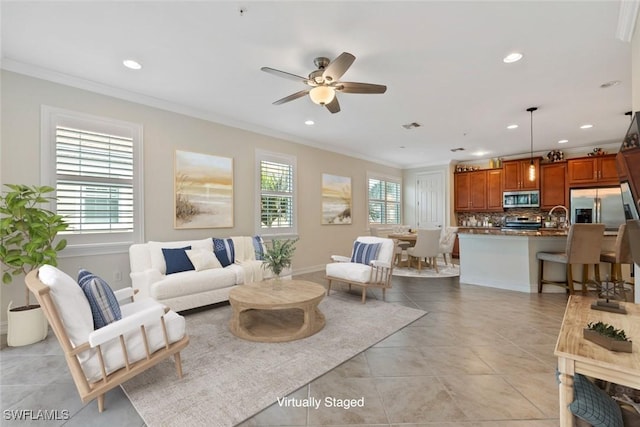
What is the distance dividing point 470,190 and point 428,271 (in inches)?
128

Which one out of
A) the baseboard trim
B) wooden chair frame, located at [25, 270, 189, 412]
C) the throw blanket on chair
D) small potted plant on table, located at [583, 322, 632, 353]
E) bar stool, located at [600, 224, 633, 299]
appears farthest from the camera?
the baseboard trim

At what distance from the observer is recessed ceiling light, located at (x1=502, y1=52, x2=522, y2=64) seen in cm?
283

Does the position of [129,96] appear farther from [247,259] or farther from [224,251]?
[247,259]

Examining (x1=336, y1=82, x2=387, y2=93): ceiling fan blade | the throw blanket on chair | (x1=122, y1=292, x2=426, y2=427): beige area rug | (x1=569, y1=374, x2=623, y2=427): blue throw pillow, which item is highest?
(x1=336, y1=82, x2=387, y2=93): ceiling fan blade

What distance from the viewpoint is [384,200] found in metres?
8.45

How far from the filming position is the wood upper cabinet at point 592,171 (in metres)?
6.05

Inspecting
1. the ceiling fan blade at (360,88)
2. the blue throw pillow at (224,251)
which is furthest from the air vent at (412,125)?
the blue throw pillow at (224,251)

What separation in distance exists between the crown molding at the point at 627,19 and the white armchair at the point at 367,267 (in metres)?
3.07

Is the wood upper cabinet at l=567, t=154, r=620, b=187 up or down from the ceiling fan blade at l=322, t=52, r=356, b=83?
down

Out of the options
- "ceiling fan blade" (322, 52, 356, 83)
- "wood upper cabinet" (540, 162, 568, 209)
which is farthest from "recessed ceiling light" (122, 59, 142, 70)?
"wood upper cabinet" (540, 162, 568, 209)

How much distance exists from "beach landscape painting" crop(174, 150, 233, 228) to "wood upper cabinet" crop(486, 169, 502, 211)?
672 cm
